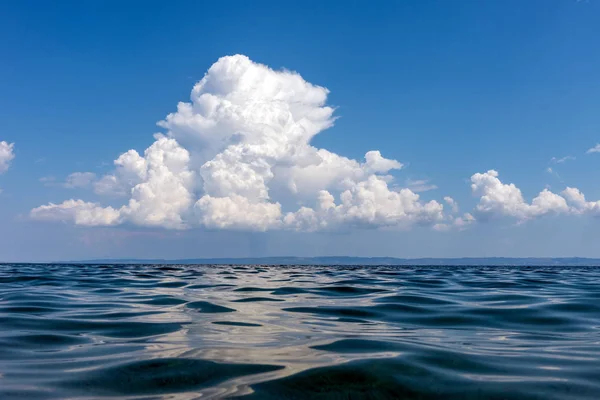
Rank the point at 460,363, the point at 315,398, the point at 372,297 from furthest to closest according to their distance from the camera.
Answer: the point at 372,297, the point at 460,363, the point at 315,398

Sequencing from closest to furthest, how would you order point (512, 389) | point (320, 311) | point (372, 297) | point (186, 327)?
point (512, 389) < point (186, 327) < point (320, 311) < point (372, 297)

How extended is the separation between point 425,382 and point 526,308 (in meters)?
10.2

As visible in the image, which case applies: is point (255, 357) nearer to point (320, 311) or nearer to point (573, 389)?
point (573, 389)

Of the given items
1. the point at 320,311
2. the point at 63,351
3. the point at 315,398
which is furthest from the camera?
the point at 320,311

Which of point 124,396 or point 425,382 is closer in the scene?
point 124,396

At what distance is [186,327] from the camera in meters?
11.2

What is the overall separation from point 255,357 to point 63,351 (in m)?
3.67

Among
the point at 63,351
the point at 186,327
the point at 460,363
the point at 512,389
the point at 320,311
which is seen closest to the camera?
the point at 512,389

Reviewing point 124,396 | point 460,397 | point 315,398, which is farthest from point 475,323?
point 124,396

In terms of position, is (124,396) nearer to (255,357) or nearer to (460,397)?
(255,357)

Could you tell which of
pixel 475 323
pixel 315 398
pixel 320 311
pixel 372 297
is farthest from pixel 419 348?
pixel 372 297

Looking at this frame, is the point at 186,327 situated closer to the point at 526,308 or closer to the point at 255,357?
the point at 255,357

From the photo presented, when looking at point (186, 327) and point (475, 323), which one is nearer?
point (186, 327)

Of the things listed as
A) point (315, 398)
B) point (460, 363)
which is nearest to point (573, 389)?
point (460, 363)
